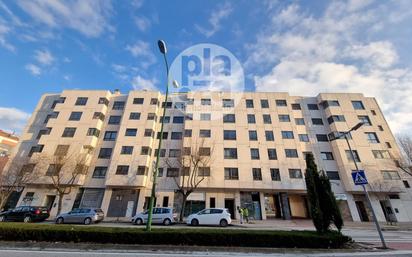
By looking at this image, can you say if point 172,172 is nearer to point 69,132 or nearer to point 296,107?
point 69,132

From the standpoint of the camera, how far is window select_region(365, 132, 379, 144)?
3088cm

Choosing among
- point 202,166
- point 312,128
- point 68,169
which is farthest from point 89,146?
point 312,128

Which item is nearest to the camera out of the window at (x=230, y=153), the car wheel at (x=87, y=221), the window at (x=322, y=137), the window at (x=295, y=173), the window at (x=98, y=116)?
the car wheel at (x=87, y=221)

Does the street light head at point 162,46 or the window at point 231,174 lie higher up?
the street light head at point 162,46

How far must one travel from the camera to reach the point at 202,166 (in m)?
27.9

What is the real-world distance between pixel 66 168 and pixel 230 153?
950 inches

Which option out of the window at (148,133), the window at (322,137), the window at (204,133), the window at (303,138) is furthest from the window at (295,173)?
the window at (148,133)

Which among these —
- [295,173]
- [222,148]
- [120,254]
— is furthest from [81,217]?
[295,173]

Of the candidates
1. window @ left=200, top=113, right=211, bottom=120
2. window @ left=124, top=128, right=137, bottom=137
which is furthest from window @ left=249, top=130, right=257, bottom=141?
window @ left=124, top=128, right=137, bottom=137

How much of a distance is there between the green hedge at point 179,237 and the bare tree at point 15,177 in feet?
73.5

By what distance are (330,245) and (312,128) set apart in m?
29.0

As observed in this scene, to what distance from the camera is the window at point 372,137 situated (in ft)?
101

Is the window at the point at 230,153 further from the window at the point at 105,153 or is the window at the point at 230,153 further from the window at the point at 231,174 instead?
the window at the point at 105,153

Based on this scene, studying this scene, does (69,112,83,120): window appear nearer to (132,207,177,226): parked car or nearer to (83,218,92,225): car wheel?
(83,218,92,225): car wheel
